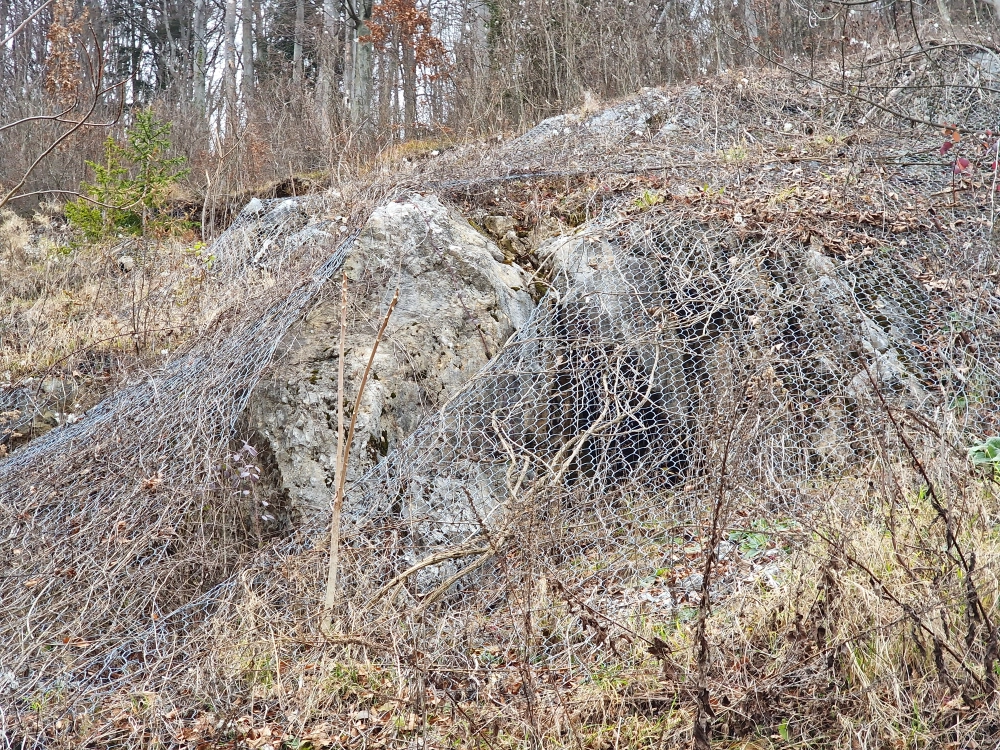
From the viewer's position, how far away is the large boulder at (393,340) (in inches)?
150

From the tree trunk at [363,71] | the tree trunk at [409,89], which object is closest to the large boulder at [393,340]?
the tree trunk at [409,89]

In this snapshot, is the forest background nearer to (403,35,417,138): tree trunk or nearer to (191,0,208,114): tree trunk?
(403,35,417,138): tree trunk

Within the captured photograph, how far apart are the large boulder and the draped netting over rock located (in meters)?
0.11

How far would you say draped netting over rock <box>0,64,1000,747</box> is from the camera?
2613 millimetres

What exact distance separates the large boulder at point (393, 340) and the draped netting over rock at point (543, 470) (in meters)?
0.11

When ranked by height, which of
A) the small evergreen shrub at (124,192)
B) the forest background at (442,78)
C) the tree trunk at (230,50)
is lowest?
the small evergreen shrub at (124,192)

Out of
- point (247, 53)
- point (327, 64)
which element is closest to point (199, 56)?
point (247, 53)

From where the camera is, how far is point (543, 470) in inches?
143

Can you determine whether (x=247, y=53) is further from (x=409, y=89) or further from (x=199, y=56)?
(x=409, y=89)

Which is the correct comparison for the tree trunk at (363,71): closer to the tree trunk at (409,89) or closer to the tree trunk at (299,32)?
the tree trunk at (409,89)

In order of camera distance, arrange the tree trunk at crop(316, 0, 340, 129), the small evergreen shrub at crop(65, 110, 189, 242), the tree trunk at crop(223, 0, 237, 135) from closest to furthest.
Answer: the small evergreen shrub at crop(65, 110, 189, 242), the tree trunk at crop(316, 0, 340, 129), the tree trunk at crop(223, 0, 237, 135)

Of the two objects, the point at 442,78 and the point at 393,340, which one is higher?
the point at 442,78

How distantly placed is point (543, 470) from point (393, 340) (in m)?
1.15

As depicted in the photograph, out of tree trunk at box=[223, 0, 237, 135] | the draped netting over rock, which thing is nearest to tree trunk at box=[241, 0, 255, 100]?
tree trunk at box=[223, 0, 237, 135]
